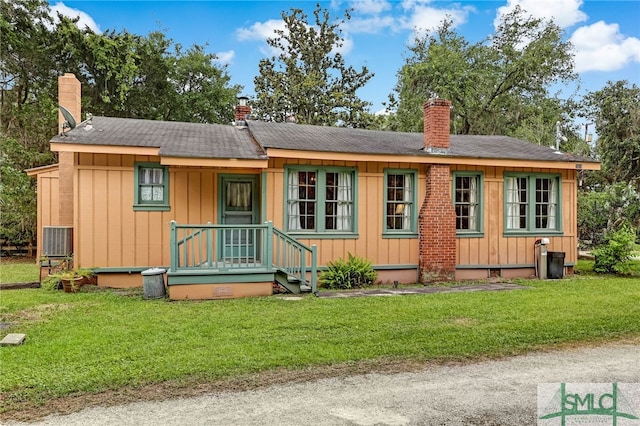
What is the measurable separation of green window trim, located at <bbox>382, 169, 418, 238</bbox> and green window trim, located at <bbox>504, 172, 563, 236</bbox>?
2.48 meters

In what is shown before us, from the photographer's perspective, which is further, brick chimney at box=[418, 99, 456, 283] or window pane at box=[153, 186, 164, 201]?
brick chimney at box=[418, 99, 456, 283]

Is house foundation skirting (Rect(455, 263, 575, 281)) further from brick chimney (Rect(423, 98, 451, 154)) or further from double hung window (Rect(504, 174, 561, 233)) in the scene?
brick chimney (Rect(423, 98, 451, 154))

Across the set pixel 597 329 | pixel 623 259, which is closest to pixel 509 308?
pixel 597 329

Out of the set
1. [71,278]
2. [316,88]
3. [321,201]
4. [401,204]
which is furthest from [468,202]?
[316,88]

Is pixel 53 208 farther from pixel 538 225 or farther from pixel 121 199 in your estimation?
pixel 538 225

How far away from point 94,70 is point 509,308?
66.9 ft

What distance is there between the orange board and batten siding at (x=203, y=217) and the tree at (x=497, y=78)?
571 inches

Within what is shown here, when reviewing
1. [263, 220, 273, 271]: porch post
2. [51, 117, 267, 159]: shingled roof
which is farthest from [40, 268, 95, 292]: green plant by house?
[263, 220, 273, 271]: porch post

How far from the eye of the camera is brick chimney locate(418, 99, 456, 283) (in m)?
10.3

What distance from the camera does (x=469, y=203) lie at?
1088cm

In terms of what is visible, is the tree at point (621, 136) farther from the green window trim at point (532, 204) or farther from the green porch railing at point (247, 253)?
the green porch railing at point (247, 253)

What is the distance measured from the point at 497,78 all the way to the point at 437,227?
58.9ft

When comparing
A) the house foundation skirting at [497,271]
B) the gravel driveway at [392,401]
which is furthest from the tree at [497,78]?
the gravel driveway at [392,401]

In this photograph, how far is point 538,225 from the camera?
11.4m
